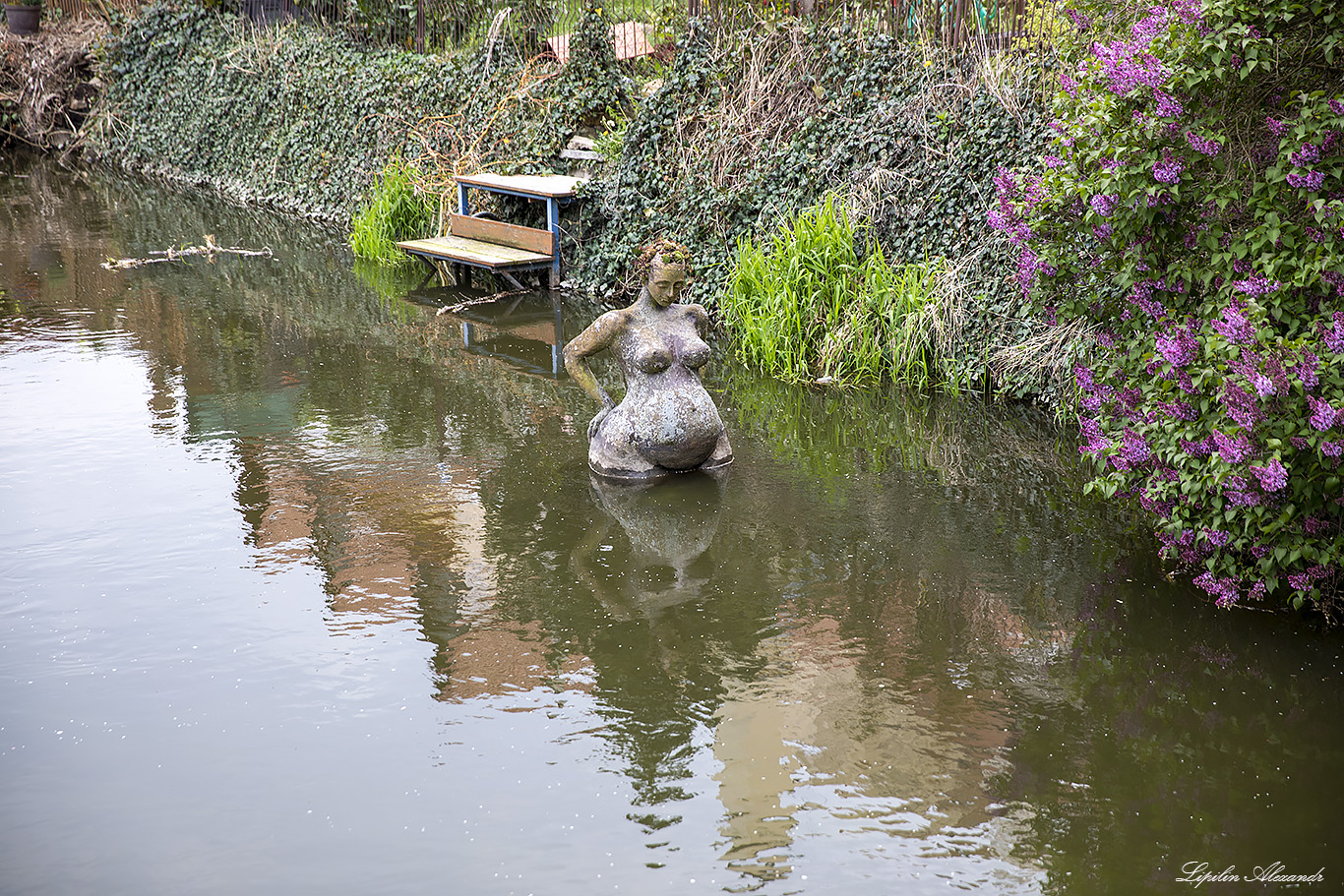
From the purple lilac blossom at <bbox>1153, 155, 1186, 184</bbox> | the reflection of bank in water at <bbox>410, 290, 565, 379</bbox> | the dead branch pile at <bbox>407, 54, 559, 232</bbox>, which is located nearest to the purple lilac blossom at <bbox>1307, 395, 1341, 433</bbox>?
the purple lilac blossom at <bbox>1153, 155, 1186, 184</bbox>

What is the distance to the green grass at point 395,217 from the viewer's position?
44.0 ft

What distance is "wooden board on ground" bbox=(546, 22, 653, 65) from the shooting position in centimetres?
1366

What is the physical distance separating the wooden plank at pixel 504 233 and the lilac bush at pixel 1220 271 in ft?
23.6

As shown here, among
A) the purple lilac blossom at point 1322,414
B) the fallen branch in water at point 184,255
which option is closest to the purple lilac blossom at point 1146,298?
the purple lilac blossom at point 1322,414

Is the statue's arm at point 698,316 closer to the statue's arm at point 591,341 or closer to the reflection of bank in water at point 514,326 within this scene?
the statue's arm at point 591,341

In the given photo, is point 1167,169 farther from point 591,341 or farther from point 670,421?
point 591,341

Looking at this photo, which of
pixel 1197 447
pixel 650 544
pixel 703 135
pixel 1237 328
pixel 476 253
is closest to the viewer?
pixel 1237 328

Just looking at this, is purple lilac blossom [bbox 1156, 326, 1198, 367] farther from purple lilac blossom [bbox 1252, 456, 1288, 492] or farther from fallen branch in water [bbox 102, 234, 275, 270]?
fallen branch in water [bbox 102, 234, 275, 270]

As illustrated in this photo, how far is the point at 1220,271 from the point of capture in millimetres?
4652

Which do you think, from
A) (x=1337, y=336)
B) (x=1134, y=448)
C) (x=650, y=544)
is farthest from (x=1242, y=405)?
(x=650, y=544)

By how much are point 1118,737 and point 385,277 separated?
34.5 feet

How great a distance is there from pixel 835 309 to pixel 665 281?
2674mm

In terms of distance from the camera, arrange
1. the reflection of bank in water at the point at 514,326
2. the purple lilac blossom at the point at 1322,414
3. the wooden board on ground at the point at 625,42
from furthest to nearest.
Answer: the wooden board on ground at the point at 625,42 → the reflection of bank in water at the point at 514,326 → the purple lilac blossom at the point at 1322,414

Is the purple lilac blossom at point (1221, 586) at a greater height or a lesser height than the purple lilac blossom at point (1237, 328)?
lesser
